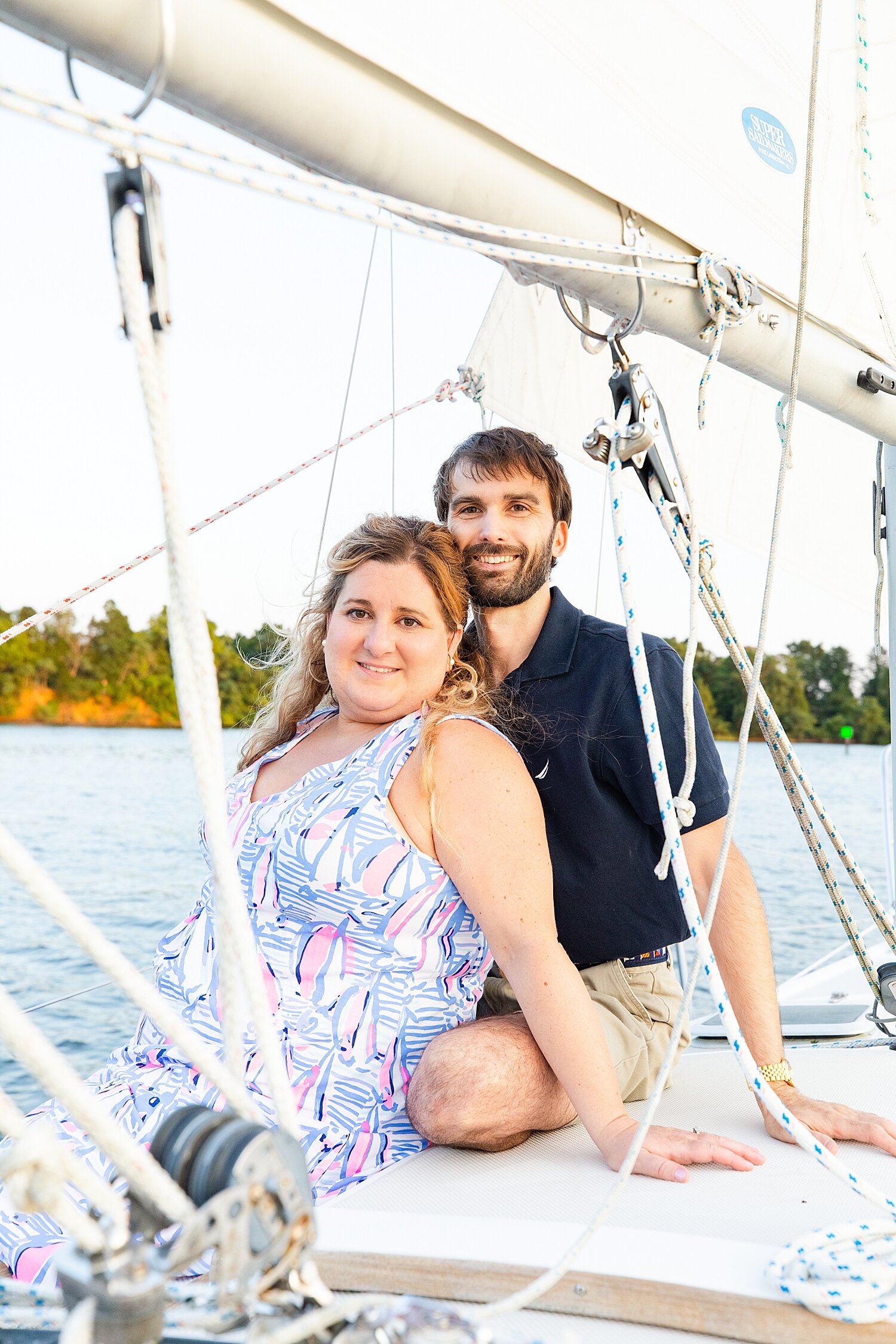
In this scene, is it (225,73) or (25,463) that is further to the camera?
(25,463)

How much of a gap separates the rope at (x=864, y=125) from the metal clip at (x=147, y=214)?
5.15ft

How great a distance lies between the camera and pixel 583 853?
1788mm

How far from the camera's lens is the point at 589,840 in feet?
5.86

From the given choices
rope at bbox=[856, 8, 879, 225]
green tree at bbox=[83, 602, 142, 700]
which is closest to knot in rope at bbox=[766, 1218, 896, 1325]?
rope at bbox=[856, 8, 879, 225]

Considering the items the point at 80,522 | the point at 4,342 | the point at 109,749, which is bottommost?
the point at 109,749

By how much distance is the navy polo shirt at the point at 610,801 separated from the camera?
1.78m

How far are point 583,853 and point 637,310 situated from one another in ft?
2.84

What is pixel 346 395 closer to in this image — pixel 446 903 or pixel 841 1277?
pixel 446 903

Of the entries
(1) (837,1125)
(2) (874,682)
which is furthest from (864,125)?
(2) (874,682)

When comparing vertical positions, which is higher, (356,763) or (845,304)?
(845,304)

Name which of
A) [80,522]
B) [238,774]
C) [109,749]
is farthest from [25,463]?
[238,774]

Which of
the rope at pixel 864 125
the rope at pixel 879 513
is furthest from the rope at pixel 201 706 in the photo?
the rope at pixel 879 513

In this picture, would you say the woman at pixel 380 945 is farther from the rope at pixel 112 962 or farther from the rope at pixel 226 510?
the rope at pixel 112 962

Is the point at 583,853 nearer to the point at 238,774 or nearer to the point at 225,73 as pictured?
the point at 238,774
